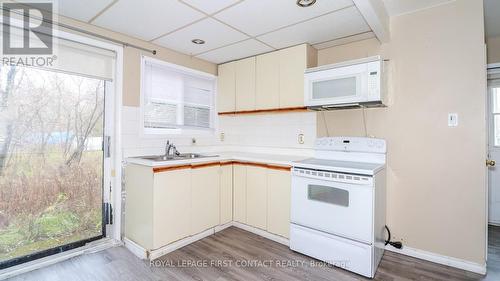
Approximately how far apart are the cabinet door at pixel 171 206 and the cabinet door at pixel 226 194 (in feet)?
1.62

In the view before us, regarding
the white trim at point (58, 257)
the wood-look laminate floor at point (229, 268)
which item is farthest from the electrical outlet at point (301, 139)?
the white trim at point (58, 257)

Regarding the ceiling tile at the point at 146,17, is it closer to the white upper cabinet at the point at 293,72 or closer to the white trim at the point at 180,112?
the white trim at the point at 180,112

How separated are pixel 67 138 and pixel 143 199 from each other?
0.94m

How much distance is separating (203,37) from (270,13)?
2.84 feet

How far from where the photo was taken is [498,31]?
2750 millimetres

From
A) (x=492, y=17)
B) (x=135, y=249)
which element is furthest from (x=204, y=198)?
(x=492, y=17)

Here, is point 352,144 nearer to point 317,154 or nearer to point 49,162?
point 317,154

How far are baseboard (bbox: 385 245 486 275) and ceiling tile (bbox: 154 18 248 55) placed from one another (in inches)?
107

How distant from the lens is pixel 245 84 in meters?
3.29

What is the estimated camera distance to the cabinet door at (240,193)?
2.97 metres

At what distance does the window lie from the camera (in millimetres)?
2876

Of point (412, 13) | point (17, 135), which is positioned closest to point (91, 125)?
point (17, 135)

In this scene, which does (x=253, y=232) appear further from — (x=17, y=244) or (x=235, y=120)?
(x=17, y=244)
